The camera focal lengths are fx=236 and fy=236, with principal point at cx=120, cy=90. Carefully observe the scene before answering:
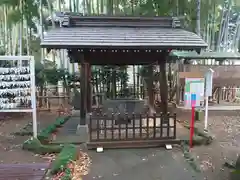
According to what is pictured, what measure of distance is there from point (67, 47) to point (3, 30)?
1058cm

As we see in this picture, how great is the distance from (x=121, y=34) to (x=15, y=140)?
3941 mm

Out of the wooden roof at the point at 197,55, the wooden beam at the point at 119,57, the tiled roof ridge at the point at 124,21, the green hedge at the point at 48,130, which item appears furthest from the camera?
the wooden roof at the point at 197,55

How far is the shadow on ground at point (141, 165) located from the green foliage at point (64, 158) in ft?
1.35

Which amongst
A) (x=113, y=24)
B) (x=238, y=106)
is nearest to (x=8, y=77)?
(x=113, y=24)

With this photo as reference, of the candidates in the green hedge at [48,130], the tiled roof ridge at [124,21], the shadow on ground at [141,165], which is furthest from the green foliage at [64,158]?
the tiled roof ridge at [124,21]

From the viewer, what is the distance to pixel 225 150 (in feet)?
17.7

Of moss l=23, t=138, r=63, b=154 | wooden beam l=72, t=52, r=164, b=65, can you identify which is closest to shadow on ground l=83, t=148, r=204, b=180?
moss l=23, t=138, r=63, b=154

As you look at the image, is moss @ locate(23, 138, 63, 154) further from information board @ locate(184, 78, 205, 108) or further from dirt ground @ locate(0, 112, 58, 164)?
information board @ locate(184, 78, 205, 108)

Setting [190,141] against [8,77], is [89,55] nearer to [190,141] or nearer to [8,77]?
[8,77]

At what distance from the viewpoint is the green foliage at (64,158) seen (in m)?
4.04

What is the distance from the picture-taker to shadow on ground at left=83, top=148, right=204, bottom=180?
4059 mm

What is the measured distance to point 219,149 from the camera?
17.9 feet

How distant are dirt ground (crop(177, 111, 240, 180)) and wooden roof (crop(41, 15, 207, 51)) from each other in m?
2.45

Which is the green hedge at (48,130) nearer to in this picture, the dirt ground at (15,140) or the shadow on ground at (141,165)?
the dirt ground at (15,140)
